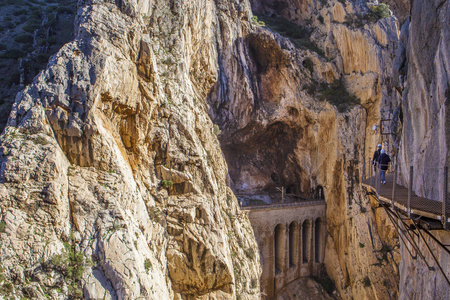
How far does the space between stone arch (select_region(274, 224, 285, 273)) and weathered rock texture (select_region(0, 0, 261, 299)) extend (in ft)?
21.2

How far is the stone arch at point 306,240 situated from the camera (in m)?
36.0

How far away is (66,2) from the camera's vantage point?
46.7m

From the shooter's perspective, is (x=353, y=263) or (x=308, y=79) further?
(x=308, y=79)

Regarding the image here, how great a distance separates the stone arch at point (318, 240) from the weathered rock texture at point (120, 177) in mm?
11837

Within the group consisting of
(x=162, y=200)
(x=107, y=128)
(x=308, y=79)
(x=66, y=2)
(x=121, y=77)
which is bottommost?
(x=162, y=200)

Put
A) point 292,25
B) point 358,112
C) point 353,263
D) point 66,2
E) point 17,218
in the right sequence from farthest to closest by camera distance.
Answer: point 66,2, point 292,25, point 358,112, point 353,263, point 17,218

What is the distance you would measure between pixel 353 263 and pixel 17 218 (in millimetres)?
30844

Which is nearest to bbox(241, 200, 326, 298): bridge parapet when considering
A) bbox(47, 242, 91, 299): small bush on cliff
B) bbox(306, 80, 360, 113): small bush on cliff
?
bbox(306, 80, 360, 113): small bush on cliff

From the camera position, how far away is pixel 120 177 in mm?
17859

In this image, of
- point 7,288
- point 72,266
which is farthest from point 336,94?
point 7,288

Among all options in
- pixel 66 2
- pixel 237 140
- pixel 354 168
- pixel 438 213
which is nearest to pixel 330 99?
pixel 354 168

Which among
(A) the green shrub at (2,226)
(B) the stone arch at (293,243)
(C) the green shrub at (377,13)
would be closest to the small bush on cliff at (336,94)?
(C) the green shrub at (377,13)

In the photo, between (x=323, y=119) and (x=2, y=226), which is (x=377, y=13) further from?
(x=2, y=226)

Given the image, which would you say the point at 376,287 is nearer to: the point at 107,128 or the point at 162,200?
the point at 162,200
